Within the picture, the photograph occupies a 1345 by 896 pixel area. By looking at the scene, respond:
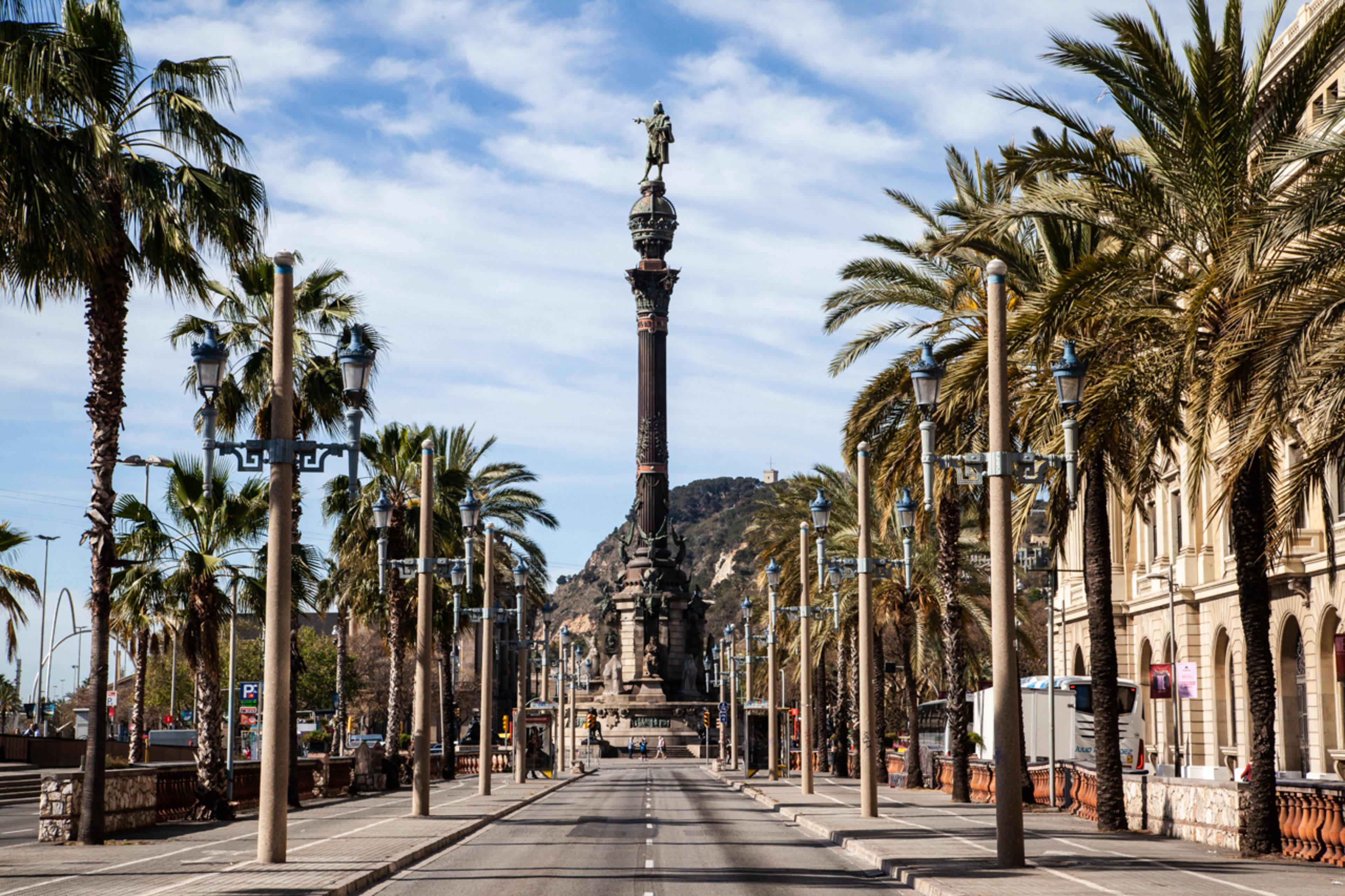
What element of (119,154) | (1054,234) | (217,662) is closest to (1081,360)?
(1054,234)

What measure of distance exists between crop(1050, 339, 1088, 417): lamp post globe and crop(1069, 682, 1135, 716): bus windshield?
94.8ft

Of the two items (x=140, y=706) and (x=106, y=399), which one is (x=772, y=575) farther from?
(x=106, y=399)

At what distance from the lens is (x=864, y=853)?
21.9 meters

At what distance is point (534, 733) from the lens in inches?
2749

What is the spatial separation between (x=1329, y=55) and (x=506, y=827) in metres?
20.0

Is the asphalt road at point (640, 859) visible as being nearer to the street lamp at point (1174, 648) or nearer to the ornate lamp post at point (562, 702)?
the street lamp at point (1174, 648)

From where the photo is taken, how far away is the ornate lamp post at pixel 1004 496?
17.8 m

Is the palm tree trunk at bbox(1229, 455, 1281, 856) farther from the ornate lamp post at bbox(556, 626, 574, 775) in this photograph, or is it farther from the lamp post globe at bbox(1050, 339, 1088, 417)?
the ornate lamp post at bbox(556, 626, 574, 775)

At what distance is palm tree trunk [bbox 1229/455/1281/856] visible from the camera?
800 inches

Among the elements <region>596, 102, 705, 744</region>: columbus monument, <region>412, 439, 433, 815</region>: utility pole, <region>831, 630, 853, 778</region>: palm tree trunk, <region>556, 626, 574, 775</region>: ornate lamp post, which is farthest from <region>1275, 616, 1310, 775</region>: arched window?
<region>596, 102, 705, 744</region>: columbus monument

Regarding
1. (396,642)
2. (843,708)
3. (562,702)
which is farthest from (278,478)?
(562,702)

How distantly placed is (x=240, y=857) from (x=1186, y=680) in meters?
34.7

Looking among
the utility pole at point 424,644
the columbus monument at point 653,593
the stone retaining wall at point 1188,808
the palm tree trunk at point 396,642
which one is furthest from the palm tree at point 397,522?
the columbus monument at point 653,593

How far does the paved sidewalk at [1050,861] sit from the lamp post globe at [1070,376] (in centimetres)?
571
